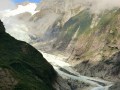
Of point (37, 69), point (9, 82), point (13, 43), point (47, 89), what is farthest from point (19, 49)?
point (9, 82)

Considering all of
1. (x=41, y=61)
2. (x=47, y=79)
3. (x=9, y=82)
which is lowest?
(x=9, y=82)

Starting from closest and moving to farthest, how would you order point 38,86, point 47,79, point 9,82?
point 9,82 < point 38,86 < point 47,79

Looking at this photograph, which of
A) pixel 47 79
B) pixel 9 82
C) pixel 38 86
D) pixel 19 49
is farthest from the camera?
pixel 19 49

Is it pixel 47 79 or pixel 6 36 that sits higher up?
pixel 6 36

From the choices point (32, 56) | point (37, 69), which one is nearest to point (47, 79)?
point (37, 69)

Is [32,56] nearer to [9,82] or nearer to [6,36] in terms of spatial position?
[6,36]

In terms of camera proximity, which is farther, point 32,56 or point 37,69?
point 32,56

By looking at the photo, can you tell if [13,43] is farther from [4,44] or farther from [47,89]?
[47,89]
